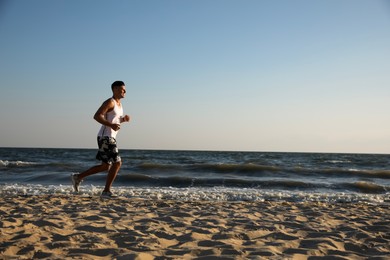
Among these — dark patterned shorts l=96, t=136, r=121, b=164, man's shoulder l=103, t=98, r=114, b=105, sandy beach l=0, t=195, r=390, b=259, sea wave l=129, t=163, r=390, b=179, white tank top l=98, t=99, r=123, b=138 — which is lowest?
sea wave l=129, t=163, r=390, b=179

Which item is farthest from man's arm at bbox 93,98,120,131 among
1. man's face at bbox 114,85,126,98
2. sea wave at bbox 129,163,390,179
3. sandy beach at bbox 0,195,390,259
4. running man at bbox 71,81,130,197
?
sea wave at bbox 129,163,390,179

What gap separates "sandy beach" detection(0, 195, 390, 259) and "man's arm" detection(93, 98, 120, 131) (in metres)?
1.18

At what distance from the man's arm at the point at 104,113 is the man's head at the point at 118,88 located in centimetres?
22

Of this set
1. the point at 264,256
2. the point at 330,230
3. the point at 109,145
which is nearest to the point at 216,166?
the point at 109,145

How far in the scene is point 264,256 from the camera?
2598 millimetres

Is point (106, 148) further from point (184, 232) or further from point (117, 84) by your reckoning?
point (184, 232)

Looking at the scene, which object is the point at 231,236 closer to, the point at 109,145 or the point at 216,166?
the point at 109,145

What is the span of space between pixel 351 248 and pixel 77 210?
3.26 metres

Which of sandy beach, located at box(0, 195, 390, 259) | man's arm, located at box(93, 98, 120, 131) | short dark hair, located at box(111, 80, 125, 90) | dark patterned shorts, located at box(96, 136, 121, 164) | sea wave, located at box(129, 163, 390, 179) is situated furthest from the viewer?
sea wave, located at box(129, 163, 390, 179)

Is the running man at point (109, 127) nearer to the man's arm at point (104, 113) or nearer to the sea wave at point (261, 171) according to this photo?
the man's arm at point (104, 113)

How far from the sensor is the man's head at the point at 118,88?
5.21 metres

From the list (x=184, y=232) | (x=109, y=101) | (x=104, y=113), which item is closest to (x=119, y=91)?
(x=109, y=101)

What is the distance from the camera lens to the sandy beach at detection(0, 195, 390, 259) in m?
2.66

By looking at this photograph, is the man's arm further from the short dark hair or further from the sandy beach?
the sandy beach
